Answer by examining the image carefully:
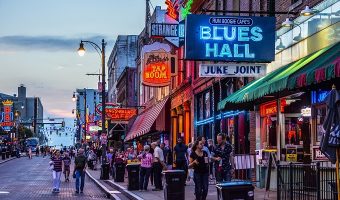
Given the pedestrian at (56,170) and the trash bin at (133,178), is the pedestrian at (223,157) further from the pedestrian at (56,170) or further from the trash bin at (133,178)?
the pedestrian at (56,170)

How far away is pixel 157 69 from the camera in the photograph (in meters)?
38.0

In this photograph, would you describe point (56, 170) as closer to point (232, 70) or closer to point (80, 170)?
point (80, 170)

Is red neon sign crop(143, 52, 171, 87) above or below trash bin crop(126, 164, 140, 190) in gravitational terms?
above

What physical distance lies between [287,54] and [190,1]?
A: 15.1 meters

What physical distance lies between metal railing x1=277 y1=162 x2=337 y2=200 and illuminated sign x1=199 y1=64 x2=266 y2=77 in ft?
17.4

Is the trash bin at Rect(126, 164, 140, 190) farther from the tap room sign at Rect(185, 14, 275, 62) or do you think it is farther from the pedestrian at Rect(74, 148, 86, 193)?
the tap room sign at Rect(185, 14, 275, 62)

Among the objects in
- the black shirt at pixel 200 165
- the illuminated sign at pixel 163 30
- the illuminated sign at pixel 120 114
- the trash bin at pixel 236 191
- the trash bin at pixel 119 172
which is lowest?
the trash bin at pixel 119 172

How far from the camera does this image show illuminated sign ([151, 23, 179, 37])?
1383 inches

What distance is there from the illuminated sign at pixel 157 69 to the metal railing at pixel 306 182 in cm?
2245

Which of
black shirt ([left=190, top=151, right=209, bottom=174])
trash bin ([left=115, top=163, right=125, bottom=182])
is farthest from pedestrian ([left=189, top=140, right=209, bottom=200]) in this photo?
trash bin ([left=115, top=163, right=125, bottom=182])

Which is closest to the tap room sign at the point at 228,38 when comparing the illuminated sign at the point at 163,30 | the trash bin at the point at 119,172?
the trash bin at the point at 119,172

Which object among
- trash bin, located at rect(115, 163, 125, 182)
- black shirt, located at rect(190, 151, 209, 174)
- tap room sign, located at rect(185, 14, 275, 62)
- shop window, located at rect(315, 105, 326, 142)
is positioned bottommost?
trash bin, located at rect(115, 163, 125, 182)

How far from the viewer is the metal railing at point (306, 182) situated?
13.0m

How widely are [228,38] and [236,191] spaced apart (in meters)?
8.13
